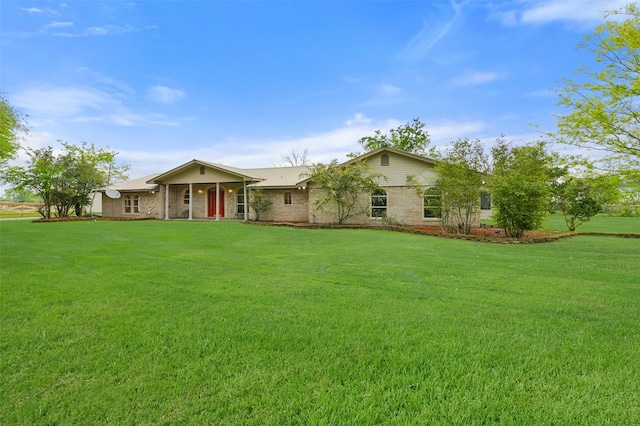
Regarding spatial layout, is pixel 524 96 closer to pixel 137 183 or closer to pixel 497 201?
pixel 497 201

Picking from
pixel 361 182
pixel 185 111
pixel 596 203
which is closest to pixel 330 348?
pixel 361 182

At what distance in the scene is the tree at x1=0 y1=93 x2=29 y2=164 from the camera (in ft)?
42.9

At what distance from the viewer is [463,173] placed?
12703mm

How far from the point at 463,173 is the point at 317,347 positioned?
11673 mm

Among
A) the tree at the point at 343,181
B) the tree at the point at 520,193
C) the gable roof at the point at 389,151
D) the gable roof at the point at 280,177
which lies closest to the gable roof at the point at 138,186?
the gable roof at the point at 280,177

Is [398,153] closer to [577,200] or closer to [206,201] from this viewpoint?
[577,200]

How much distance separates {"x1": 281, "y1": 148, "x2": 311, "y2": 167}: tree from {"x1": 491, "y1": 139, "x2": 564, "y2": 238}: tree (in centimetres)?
3448

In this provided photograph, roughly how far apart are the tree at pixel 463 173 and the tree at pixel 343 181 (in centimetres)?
424

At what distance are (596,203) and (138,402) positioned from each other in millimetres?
19185

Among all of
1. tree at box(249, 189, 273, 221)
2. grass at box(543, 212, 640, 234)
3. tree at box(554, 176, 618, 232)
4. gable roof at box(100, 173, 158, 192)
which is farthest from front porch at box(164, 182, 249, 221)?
grass at box(543, 212, 640, 234)

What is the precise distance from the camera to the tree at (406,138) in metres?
41.2

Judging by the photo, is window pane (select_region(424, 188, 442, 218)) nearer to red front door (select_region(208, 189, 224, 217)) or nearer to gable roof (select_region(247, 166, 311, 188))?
gable roof (select_region(247, 166, 311, 188))

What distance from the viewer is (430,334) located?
123 inches

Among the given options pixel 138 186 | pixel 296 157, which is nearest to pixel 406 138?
pixel 296 157
